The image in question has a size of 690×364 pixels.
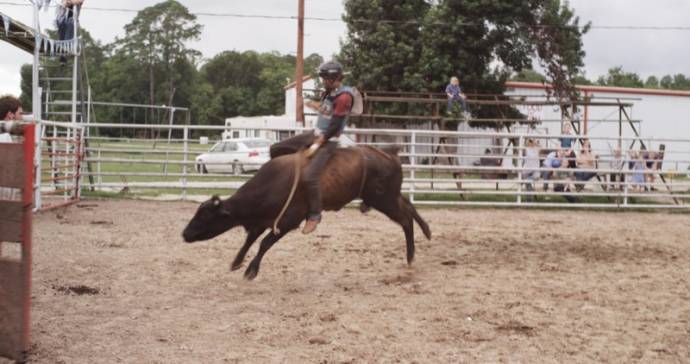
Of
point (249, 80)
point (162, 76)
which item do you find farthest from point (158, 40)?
point (249, 80)

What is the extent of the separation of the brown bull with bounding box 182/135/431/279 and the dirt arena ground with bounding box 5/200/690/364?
50 centimetres

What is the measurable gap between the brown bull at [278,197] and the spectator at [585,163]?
892cm

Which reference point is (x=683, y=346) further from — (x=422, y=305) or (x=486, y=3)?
(x=486, y=3)

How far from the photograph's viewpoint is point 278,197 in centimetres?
639

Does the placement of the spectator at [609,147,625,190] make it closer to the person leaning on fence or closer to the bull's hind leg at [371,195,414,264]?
the bull's hind leg at [371,195,414,264]

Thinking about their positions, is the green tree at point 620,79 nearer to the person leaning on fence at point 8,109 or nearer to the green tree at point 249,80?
the green tree at point 249,80

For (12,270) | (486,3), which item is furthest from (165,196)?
(486,3)

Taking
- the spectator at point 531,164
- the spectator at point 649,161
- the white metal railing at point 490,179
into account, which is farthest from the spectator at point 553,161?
the spectator at point 649,161

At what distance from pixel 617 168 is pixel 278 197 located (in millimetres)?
11354

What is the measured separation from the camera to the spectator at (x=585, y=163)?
15.0 metres

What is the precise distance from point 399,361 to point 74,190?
10339 millimetres

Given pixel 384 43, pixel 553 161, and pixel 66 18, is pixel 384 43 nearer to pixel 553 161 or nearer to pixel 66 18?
pixel 553 161

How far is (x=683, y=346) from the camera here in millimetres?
4766

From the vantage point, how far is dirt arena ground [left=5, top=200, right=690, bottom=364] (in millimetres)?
4574
